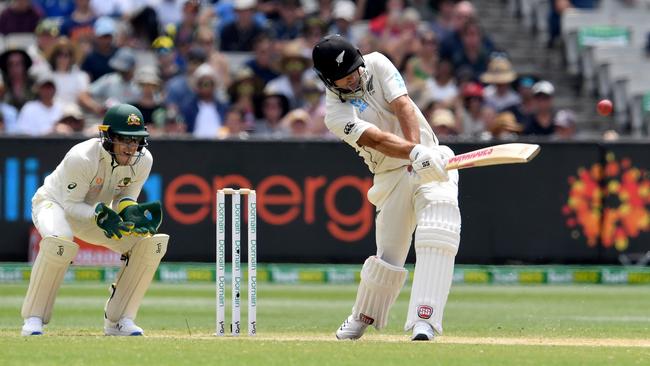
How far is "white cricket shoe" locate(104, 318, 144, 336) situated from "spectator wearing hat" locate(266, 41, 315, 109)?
711 cm

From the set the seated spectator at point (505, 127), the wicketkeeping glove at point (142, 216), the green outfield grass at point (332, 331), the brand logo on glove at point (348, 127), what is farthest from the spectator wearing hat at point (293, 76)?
the brand logo on glove at point (348, 127)

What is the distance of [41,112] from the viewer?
14797 millimetres

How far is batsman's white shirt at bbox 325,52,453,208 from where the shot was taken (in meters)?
8.18

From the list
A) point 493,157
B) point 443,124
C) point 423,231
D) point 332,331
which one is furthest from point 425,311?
point 443,124

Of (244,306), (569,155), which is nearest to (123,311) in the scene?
(244,306)

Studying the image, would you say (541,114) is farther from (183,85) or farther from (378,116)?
(378,116)

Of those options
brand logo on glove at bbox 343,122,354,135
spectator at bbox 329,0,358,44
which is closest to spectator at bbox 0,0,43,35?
spectator at bbox 329,0,358,44

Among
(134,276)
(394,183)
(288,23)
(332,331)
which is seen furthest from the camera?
(288,23)

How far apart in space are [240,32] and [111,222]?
26.9ft

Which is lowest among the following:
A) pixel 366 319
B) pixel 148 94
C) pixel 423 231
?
pixel 366 319

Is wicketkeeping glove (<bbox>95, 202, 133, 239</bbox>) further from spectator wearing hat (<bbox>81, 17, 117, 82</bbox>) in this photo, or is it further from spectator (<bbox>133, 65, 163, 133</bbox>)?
spectator wearing hat (<bbox>81, 17, 117, 82</bbox>)

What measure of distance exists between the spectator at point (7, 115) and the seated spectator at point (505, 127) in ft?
15.5

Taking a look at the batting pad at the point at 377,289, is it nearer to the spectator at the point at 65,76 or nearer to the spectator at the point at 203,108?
the spectator at the point at 203,108

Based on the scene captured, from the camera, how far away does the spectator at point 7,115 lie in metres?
14.8
